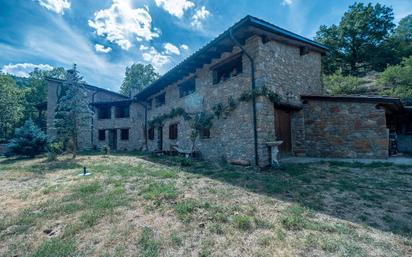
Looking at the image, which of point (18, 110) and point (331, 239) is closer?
point (331, 239)

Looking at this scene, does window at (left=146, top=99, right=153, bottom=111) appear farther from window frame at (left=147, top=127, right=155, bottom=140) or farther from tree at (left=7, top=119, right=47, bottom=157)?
tree at (left=7, top=119, right=47, bottom=157)

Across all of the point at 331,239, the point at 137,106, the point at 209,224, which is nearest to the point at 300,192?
the point at 331,239

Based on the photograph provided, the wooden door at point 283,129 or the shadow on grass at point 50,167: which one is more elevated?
the wooden door at point 283,129

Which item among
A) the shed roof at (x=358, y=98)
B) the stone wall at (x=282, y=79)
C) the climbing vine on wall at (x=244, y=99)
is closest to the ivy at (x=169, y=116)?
the climbing vine on wall at (x=244, y=99)

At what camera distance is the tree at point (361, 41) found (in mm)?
20969

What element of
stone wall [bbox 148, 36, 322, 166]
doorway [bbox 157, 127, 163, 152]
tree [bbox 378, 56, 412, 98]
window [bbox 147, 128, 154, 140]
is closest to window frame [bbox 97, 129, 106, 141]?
window [bbox 147, 128, 154, 140]

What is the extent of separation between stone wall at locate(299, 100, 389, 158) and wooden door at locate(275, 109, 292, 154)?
2.20 feet

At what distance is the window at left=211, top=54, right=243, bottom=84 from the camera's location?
9.32 metres

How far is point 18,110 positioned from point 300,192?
110ft

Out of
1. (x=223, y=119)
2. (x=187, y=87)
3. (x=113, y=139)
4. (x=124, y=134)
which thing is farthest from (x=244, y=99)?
(x=113, y=139)

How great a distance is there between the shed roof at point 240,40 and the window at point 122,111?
10.1m

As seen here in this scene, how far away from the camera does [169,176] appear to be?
6.82 metres

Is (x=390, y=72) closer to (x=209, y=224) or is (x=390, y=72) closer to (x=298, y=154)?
(x=298, y=154)

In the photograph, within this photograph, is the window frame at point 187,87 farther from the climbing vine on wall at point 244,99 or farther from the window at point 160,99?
the climbing vine on wall at point 244,99
